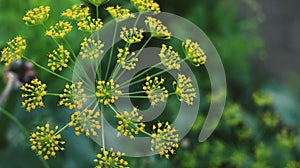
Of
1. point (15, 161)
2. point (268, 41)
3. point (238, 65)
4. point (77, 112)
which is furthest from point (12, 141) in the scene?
point (268, 41)

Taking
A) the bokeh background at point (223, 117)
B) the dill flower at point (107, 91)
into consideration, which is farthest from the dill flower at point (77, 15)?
the bokeh background at point (223, 117)

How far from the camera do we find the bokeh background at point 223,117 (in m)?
1.64

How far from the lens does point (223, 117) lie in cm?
213

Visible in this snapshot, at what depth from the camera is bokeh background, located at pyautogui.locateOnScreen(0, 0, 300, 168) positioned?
164cm

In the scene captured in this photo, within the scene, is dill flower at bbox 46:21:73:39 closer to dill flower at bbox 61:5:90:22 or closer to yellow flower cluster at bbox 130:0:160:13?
dill flower at bbox 61:5:90:22

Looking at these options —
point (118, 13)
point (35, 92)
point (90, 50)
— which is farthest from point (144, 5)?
point (35, 92)

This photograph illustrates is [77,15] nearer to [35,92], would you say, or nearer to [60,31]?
[60,31]

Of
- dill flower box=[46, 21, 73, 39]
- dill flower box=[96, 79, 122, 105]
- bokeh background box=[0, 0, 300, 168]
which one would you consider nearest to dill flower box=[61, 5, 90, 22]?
dill flower box=[46, 21, 73, 39]

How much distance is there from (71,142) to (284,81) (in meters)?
2.28

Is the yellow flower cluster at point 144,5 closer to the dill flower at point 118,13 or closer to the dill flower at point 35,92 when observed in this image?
the dill flower at point 118,13

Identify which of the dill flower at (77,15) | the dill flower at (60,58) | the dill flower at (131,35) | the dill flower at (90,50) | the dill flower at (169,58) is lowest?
the dill flower at (60,58)

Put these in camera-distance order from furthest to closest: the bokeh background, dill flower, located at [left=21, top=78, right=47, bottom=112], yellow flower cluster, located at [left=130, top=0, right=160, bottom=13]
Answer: the bokeh background < yellow flower cluster, located at [left=130, top=0, right=160, bottom=13] < dill flower, located at [left=21, top=78, right=47, bottom=112]

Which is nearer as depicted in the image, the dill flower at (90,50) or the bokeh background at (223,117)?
the dill flower at (90,50)

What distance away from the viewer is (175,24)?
7.12 ft
